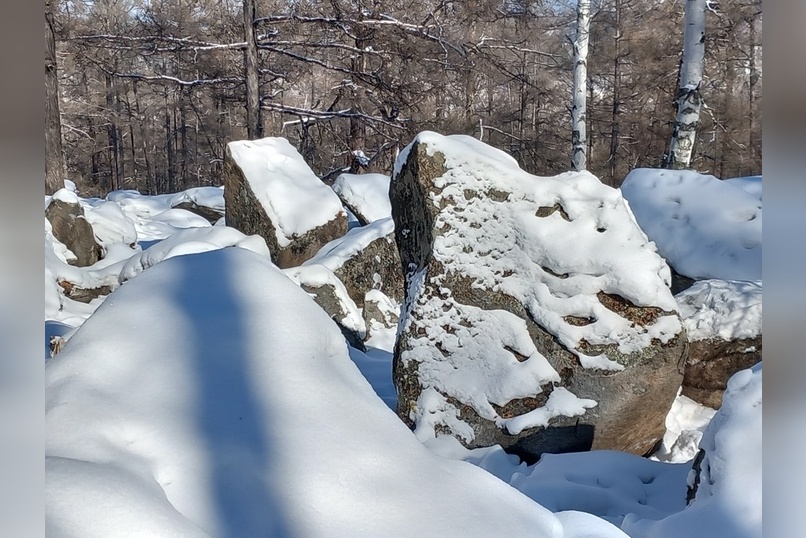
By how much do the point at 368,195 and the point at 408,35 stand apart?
2.92m

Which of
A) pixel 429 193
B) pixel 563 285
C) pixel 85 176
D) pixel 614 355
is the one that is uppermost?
pixel 429 193

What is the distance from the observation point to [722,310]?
401 centimetres

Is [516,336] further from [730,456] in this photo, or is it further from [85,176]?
[85,176]

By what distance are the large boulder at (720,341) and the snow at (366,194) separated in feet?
14.7

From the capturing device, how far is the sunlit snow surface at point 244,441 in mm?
1243

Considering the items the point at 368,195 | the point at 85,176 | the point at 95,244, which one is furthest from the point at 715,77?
the point at 85,176

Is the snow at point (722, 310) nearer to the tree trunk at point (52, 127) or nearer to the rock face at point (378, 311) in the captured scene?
the rock face at point (378, 311)

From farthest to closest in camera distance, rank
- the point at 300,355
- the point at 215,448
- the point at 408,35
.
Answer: the point at 408,35
the point at 300,355
the point at 215,448

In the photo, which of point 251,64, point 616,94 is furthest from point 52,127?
point 616,94

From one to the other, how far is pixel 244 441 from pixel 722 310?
345 cm

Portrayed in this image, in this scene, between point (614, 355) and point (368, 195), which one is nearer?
point (614, 355)

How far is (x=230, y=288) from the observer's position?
174 centimetres

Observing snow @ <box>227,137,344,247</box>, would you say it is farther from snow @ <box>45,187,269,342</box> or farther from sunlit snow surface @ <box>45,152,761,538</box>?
sunlit snow surface @ <box>45,152,761,538</box>

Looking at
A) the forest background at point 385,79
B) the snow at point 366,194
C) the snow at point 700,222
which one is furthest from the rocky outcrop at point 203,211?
the snow at point 700,222
